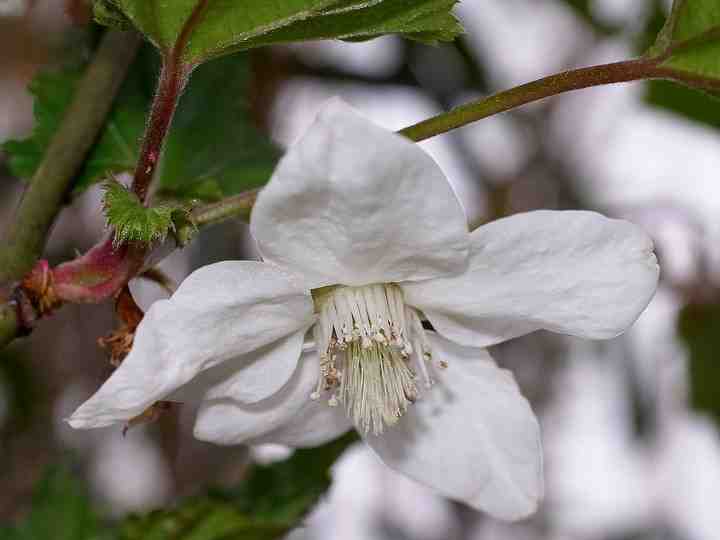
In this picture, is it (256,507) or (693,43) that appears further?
(256,507)

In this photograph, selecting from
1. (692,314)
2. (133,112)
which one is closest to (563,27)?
(692,314)

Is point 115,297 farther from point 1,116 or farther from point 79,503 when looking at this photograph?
point 1,116

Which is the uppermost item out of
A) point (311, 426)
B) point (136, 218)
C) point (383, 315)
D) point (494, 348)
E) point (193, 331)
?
point (136, 218)

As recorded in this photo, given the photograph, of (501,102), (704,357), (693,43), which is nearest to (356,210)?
(501,102)

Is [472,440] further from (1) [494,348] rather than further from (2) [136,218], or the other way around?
(1) [494,348]

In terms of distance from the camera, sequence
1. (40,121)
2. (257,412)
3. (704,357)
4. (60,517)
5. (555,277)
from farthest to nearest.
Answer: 1. (704,357)
2. (60,517)
3. (40,121)
4. (257,412)
5. (555,277)

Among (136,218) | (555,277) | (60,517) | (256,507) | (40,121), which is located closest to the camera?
(136,218)

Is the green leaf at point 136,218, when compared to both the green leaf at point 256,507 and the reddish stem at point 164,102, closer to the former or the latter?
the reddish stem at point 164,102
